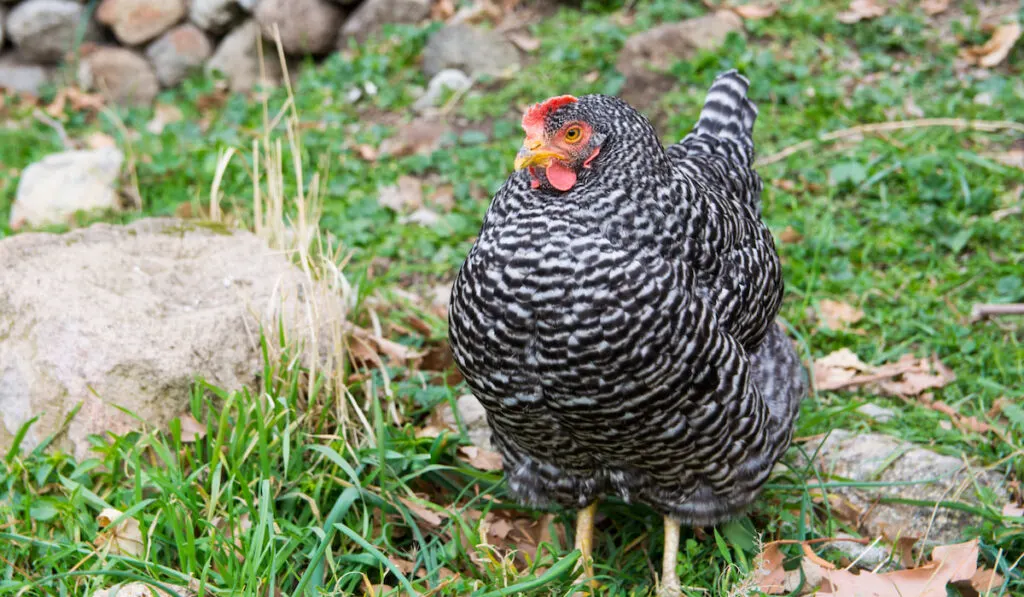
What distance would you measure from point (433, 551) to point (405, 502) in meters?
0.20

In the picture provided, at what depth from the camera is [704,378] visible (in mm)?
2375

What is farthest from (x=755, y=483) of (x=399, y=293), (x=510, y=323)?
(x=399, y=293)

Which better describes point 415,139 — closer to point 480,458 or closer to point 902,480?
point 480,458

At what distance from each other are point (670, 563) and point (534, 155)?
4.49ft

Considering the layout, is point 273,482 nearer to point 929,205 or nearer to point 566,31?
point 929,205

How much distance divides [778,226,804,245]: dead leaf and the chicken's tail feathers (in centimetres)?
90

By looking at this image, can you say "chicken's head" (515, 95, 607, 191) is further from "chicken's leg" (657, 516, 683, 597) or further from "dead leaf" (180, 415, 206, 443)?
"dead leaf" (180, 415, 206, 443)

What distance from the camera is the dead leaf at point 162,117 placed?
5953 mm

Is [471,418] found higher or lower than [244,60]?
lower

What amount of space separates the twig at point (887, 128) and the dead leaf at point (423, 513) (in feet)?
8.50

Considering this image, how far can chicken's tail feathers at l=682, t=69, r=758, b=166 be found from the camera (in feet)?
10.8

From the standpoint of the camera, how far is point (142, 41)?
643 cm

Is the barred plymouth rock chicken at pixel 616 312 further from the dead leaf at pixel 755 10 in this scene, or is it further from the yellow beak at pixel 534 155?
the dead leaf at pixel 755 10

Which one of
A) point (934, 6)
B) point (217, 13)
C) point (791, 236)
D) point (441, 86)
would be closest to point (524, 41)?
point (441, 86)
